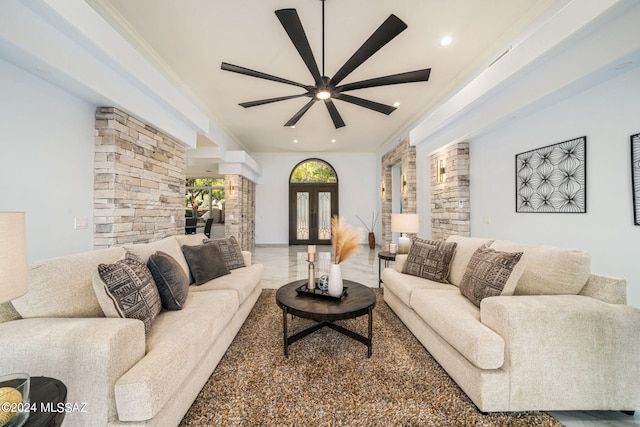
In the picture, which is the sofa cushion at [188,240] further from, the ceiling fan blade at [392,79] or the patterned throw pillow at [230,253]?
the ceiling fan blade at [392,79]

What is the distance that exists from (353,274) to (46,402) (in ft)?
13.8

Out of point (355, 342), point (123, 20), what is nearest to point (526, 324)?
point (355, 342)

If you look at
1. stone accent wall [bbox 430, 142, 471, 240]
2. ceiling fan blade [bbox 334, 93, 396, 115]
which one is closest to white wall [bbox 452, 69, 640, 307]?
A: stone accent wall [bbox 430, 142, 471, 240]

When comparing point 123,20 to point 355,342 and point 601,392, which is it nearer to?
point 355,342

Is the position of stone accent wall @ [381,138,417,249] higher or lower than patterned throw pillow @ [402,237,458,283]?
higher

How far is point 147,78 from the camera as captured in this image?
9.76 ft

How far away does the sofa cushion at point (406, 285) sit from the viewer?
8.04 feet

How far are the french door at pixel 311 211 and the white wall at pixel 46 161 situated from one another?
20.8 feet

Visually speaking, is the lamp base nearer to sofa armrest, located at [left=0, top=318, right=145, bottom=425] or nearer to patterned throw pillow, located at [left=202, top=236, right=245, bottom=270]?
patterned throw pillow, located at [left=202, top=236, right=245, bottom=270]

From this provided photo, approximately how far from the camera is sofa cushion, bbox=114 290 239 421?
3.59ft

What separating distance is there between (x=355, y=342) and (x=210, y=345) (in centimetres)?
120

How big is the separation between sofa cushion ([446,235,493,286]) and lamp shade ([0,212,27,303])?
2.89 m

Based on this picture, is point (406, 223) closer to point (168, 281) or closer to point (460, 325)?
point (460, 325)

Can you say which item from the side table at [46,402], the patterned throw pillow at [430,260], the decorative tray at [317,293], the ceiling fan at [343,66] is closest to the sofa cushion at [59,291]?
the side table at [46,402]
